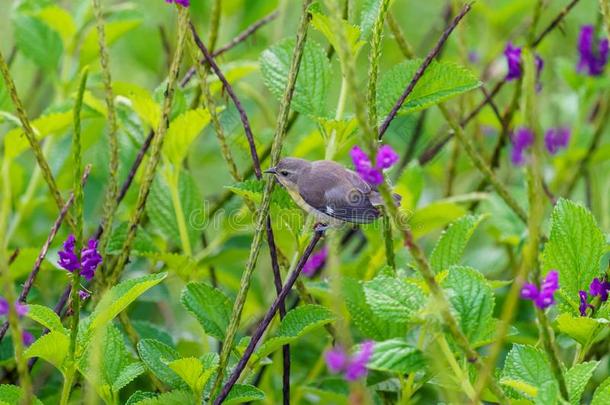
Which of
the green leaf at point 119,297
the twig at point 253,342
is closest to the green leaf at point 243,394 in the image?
the twig at point 253,342

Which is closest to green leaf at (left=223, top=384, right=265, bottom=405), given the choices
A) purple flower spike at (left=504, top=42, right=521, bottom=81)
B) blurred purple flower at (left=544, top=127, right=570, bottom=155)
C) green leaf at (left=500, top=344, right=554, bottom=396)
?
green leaf at (left=500, top=344, right=554, bottom=396)

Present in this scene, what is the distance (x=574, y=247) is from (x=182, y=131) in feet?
1.85

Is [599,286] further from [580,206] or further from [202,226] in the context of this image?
[202,226]

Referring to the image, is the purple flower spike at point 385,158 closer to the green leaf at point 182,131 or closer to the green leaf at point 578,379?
the green leaf at point 578,379

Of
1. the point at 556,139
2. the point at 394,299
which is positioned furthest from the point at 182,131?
the point at 556,139

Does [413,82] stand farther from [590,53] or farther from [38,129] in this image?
[590,53]

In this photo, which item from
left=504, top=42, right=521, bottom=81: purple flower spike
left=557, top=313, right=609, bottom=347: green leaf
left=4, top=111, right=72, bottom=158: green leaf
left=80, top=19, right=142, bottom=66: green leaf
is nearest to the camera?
left=557, top=313, right=609, bottom=347: green leaf

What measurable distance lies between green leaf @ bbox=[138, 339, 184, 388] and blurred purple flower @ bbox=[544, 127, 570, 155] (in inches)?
47.7

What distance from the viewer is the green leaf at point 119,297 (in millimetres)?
937

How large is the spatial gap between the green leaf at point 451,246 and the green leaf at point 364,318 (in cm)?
11

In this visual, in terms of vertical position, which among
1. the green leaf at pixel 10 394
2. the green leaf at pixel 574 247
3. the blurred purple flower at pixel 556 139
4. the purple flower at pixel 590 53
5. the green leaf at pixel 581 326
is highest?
the purple flower at pixel 590 53

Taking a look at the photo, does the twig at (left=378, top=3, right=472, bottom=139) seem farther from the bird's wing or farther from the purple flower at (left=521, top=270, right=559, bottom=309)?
the purple flower at (left=521, top=270, right=559, bottom=309)

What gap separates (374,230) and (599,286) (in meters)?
0.51

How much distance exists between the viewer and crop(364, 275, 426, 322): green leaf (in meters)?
0.92
